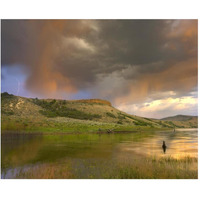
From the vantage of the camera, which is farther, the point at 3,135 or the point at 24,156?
the point at 3,135

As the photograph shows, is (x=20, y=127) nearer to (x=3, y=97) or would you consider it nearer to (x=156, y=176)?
(x=156, y=176)

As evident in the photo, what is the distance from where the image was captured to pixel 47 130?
176ft

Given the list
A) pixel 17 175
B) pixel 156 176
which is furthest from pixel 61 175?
pixel 156 176

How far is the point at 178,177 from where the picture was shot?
1493cm

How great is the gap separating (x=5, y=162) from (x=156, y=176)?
1767 cm

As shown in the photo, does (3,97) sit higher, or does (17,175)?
(3,97)

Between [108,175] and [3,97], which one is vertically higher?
[3,97]

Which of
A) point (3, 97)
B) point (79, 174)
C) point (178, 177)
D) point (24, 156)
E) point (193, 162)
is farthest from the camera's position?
point (3, 97)

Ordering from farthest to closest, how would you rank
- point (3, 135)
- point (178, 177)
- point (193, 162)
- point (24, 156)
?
1. point (3, 135)
2. point (24, 156)
3. point (193, 162)
4. point (178, 177)

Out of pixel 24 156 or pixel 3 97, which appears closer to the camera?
pixel 24 156

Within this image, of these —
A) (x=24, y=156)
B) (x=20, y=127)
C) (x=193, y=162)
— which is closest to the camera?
(x=193, y=162)

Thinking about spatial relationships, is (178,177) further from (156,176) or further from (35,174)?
(35,174)

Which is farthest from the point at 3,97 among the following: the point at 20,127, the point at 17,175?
the point at 17,175

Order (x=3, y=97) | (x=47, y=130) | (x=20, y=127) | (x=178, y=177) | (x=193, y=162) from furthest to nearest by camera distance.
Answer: (x=3, y=97) → (x=47, y=130) → (x=20, y=127) → (x=193, y=162) → (x=178, y=177)
